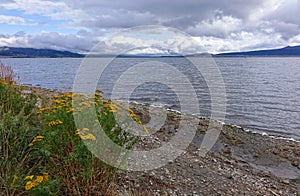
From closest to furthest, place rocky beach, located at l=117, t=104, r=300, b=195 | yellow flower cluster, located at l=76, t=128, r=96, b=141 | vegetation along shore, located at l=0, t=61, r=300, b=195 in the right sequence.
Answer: yellow flower cluster, located at l=76, t=128, r=96, b=141, vegetation along shore, located at l=0, t=61, r=300, b=195, rocky beach, located at l=117, t=104, r=300, b=195

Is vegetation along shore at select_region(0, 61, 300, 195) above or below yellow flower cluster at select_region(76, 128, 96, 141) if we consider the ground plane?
below

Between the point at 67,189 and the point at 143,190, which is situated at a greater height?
the point at 67,189

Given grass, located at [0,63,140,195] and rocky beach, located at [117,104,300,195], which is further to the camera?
rocky beach, located at [117,104,300,195]

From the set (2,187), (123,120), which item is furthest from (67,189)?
(123,120)

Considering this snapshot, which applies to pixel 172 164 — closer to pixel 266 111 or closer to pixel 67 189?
pixel 67 189

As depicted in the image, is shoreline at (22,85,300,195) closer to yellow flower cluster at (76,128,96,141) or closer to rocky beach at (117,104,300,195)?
rocky beach at (117,104,300,195)

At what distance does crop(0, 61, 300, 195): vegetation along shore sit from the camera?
412cm

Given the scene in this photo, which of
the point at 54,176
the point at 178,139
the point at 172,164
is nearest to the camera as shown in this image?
the point at 54,176

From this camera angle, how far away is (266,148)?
42.9 feet

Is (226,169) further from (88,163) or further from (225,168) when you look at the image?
(88,163)

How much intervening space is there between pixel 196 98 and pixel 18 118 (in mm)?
22905

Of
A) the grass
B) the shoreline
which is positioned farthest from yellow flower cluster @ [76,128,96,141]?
the shoreline

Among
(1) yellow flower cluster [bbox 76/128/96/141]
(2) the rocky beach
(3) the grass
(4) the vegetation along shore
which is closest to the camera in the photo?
(1) yellow flower cluster [bbox 76/128/96/141]

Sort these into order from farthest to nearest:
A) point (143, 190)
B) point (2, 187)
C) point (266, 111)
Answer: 1. point (266, 111)
2. point (143, 190)
3. point (2, 187)
